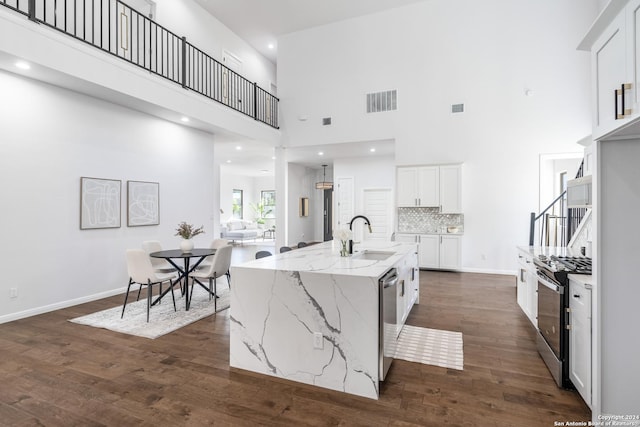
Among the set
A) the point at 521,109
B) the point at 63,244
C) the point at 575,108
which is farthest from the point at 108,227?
the point at 575,108

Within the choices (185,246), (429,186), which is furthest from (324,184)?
(185,246)

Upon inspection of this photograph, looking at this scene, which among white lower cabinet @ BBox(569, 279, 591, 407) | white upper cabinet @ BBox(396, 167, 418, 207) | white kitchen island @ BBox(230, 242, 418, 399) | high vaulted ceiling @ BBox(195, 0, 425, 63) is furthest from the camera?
high vaulted ceiling @ BBox(195, 0, 425, 63)

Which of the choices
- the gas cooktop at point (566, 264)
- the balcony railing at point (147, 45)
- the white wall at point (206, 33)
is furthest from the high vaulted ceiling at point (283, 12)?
the gas cooktop at point (566, 264)

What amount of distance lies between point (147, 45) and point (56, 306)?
15.6 feet

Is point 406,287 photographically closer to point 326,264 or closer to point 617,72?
point 326,264

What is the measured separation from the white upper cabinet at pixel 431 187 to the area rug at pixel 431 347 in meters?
3.92

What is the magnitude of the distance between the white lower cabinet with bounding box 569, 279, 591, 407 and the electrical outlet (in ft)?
5.67

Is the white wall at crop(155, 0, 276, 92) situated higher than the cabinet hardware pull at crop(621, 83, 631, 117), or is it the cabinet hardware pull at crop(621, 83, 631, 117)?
the white wall at crop(155, 0, 276, 92)

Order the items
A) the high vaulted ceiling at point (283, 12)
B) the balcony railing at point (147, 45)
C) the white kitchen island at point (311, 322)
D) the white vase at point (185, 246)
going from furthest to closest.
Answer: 1. the high vaulted ceiling at point (283, 12)
2. the white vase at point (185, 246)
3. the balcony railing at point (147, 45)
4. the white kitchen island at point (311, 322)

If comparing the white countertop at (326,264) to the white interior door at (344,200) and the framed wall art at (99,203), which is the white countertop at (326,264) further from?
the white interior door at (344,200)

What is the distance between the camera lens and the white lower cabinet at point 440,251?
6812 mm

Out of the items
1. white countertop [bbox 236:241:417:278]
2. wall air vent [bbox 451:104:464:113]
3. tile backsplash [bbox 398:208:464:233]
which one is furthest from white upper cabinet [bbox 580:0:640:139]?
tile backsplash [bbox 398:208:464:233]

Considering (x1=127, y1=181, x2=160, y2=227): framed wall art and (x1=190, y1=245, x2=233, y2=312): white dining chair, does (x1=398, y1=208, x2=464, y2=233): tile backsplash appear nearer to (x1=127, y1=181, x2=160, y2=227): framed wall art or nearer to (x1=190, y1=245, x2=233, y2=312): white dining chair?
(x1=190, y1=245, x2=233, y2=312): white dining chair

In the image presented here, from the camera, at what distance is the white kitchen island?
2.32 m
